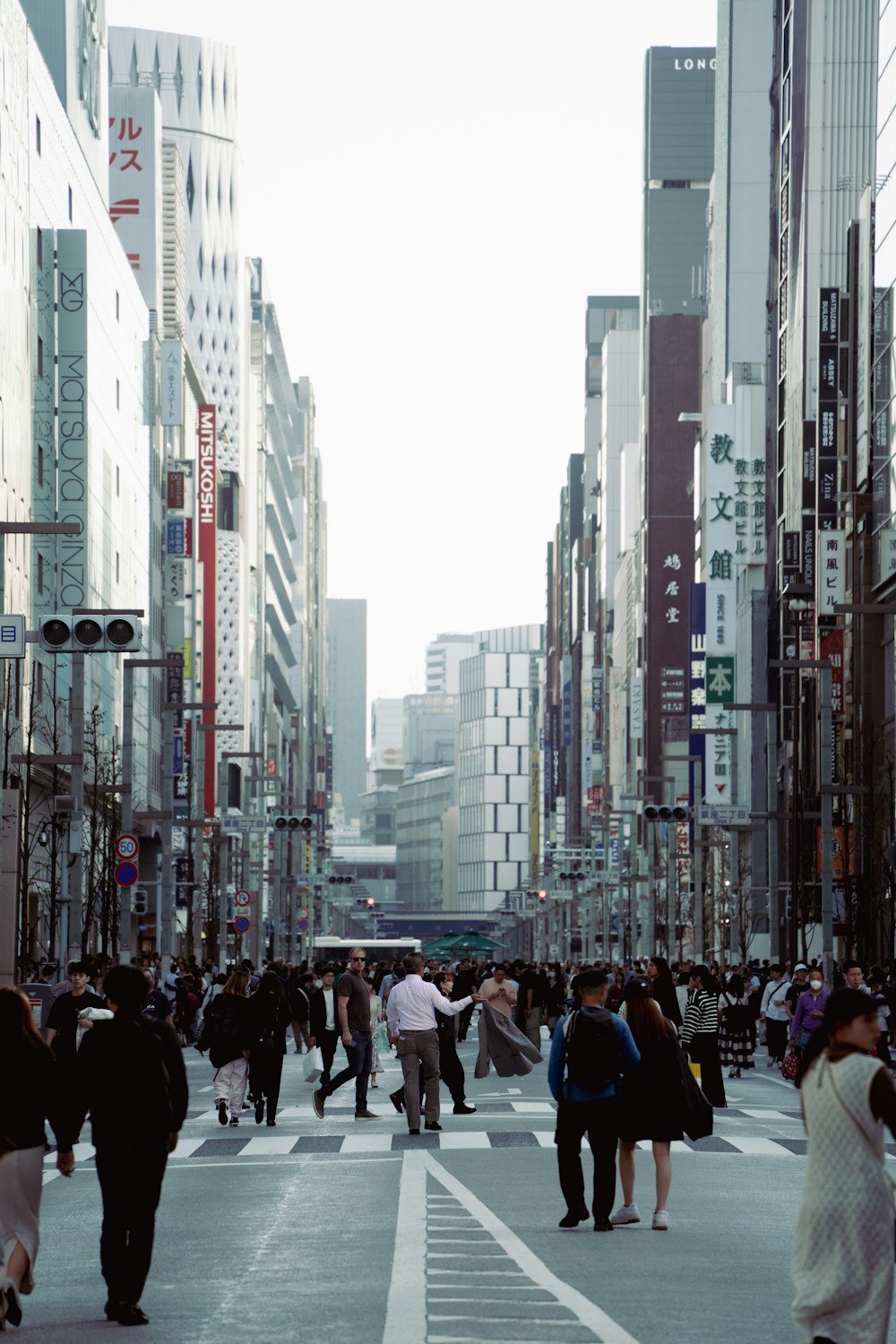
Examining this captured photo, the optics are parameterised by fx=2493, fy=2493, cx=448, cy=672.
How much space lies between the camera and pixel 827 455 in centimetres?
7288

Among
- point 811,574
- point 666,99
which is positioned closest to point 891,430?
point 811,574

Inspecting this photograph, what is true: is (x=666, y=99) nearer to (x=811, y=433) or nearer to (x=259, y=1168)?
(x=811, y=433)

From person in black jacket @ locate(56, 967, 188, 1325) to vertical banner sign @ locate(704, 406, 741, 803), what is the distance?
9406 centimetres

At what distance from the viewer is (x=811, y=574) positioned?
251ft

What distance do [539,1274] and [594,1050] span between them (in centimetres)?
259

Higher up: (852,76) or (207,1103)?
(852,76)

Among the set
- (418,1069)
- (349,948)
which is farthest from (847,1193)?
(349,948)

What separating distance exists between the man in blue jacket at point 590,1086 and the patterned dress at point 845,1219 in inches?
227

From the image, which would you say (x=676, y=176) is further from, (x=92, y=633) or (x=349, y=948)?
(x=92, y=633)

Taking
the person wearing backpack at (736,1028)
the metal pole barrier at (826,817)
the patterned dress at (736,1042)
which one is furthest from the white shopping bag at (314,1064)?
the metal pole barrier at (826,817)

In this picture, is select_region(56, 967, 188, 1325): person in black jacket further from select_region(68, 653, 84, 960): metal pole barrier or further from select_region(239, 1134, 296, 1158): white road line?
select_region(68, 653, 84, 960): metal pole barrier

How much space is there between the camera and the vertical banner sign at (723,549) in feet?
345

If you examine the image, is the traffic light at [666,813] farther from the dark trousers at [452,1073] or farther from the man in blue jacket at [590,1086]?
the man in blue jacket at [590,1086]

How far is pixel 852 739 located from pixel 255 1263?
56325mm
